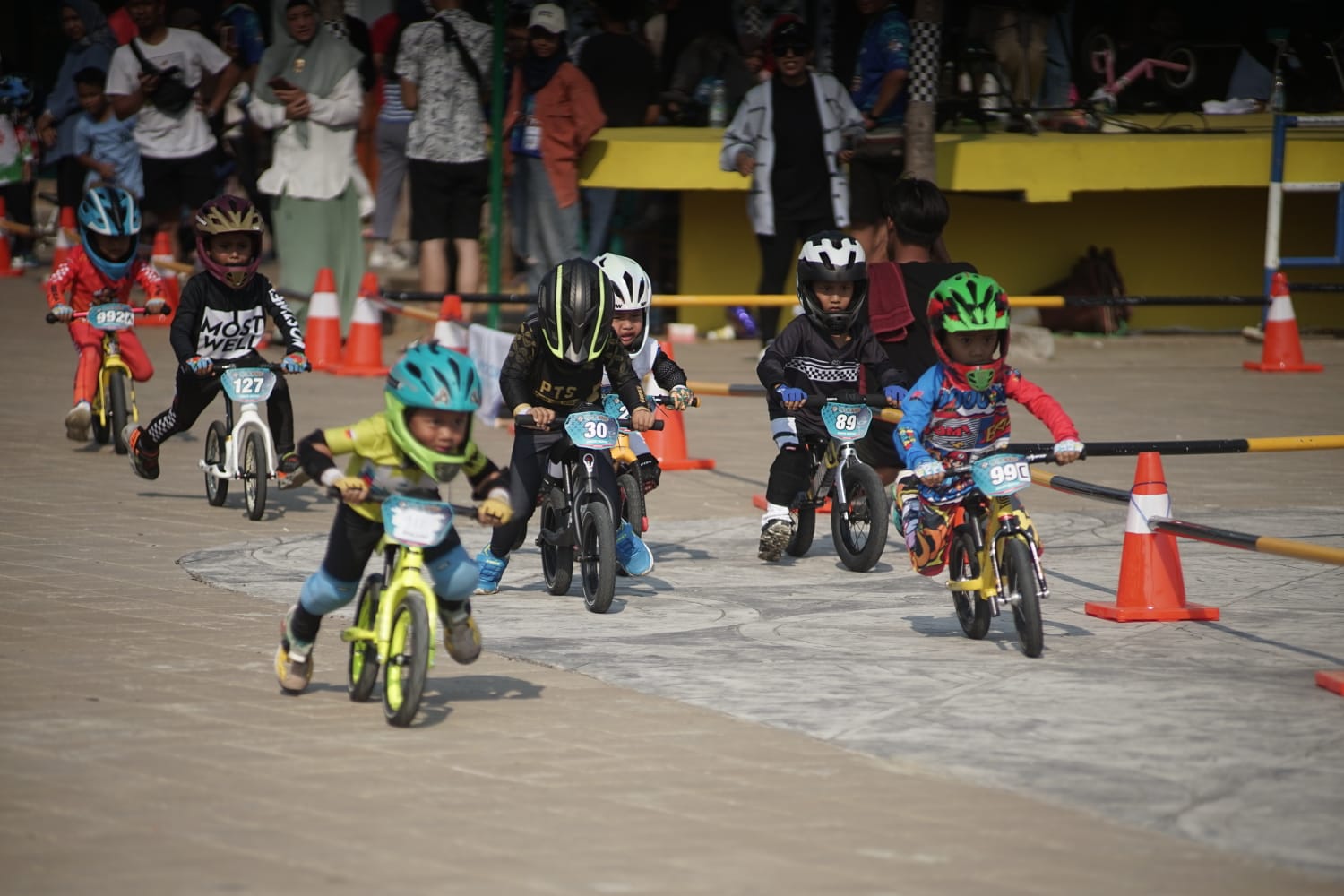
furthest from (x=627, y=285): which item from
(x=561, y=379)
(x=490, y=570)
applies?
(x=490, y=570)

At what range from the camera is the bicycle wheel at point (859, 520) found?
9367mm

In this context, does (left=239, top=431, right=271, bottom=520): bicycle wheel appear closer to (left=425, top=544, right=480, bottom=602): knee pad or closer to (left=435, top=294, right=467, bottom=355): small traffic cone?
→ (left=435, top=294, right=467, bottom=355): small traffic cone

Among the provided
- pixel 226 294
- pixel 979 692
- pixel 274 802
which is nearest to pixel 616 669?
pixel 979 692

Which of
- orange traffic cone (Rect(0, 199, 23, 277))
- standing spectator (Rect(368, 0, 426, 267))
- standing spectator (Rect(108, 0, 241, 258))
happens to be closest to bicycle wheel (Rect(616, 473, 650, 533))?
standing spectator (Rect(368, 0, 426, 267))

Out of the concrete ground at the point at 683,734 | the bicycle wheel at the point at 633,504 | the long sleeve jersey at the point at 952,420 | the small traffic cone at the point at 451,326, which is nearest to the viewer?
the concrete ground at the point at 683,734

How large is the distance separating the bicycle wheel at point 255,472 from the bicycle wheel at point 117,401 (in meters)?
1.86

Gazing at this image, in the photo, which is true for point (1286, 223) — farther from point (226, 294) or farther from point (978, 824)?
point (978, 824)

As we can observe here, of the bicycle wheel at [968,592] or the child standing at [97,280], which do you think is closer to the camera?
the bicycle wheel at [968,592]

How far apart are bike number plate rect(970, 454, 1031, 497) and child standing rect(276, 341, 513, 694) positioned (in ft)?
6.49

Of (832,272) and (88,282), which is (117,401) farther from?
(832,272)

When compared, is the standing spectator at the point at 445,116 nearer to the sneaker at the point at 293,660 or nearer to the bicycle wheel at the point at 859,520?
the bicycle wheel at the point at 859,520

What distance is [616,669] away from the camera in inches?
286

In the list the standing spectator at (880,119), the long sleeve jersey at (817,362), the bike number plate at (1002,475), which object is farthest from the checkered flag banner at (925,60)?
the bike number plate at (1002,475)

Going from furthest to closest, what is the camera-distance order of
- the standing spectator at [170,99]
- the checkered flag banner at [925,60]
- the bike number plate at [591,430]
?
the standing spectator at [170,99]
the checkered flag banner at [925,60]
the bike number plate at [591,430]
